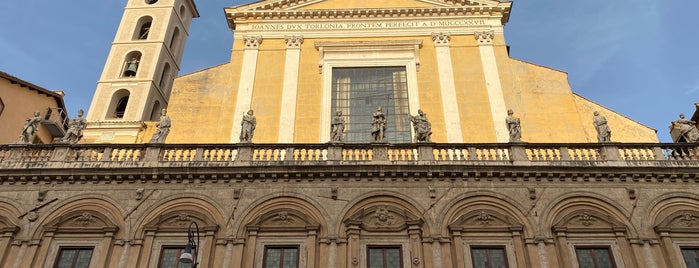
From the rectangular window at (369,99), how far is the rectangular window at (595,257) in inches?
298

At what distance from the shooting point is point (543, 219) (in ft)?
50.4

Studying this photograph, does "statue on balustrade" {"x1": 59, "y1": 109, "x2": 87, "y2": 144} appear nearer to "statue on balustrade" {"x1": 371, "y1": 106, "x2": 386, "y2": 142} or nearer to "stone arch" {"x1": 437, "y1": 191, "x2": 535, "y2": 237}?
"statue on balustrade" {"x1": 371, "y1": 106, "x2": 386, "y2": 142}

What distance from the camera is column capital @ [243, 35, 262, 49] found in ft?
76.9

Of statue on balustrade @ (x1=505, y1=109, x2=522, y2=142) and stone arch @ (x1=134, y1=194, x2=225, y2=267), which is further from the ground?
statue on balustrade @ (x1=505, y1=109, x2=522, y2=142)

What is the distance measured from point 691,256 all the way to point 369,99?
472 inches

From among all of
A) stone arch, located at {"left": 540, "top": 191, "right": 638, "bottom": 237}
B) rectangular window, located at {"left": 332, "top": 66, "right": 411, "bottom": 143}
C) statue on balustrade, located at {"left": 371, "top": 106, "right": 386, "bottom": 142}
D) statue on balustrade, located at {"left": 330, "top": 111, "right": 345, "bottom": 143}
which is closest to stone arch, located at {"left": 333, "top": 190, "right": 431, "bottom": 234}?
statue on balustrade, located at {"left": 371, "top": 106, "right": 386, "bottom": 142}

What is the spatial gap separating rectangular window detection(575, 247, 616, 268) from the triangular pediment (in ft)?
40.7

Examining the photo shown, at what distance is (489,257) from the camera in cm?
1502

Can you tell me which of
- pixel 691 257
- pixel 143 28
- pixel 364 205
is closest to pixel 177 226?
pixel 364 205

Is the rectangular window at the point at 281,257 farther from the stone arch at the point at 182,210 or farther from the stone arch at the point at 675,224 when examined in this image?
the stone arch at the point at 675,224

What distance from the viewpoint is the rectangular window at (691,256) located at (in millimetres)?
14672

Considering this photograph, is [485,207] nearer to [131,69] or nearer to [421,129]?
[421,129]

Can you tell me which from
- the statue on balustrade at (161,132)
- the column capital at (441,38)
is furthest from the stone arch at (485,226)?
the statue on balustrade at (161,132)

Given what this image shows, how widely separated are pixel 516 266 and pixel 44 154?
47.7 ft
